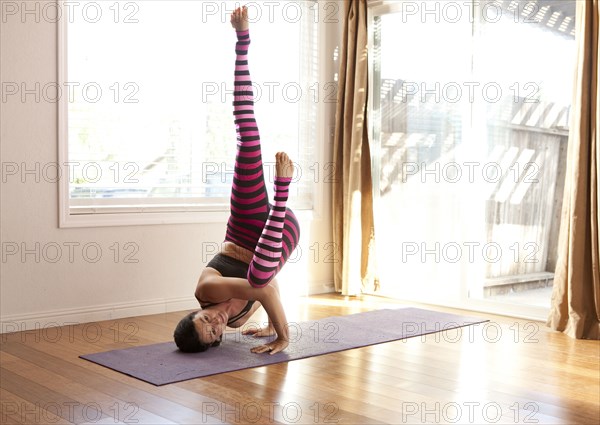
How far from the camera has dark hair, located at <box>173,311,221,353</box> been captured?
3.78m

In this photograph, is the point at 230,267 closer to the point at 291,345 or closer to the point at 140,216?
the point at 291,345

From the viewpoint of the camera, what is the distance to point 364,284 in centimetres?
585

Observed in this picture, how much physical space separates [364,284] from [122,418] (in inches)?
126

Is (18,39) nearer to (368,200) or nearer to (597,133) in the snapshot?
(368,200)

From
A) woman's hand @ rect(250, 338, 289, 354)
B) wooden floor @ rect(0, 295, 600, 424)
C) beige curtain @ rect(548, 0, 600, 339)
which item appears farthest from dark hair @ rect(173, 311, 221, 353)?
beige curtain @ rect(548, 0, 600, 339)

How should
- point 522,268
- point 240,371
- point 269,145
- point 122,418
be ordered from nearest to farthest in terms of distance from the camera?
point 122,418
point 240,371
point 522,268
point 269,145

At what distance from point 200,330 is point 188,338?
0.27ft

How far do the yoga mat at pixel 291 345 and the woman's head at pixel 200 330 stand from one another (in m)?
0.04

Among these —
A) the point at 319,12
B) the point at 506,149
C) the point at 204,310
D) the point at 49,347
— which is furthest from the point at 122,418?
the point at 319,12

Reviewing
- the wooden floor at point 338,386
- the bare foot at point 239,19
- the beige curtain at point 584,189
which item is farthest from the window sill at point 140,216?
the beige curtain at point 584,189

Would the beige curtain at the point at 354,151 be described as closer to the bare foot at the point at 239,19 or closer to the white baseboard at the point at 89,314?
the white baseboard at the point at 89,314

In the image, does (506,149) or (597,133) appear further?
(506,149)

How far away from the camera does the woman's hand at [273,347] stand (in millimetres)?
3892

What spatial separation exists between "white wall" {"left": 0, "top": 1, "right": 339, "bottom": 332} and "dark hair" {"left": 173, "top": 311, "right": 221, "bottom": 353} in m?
1.04
